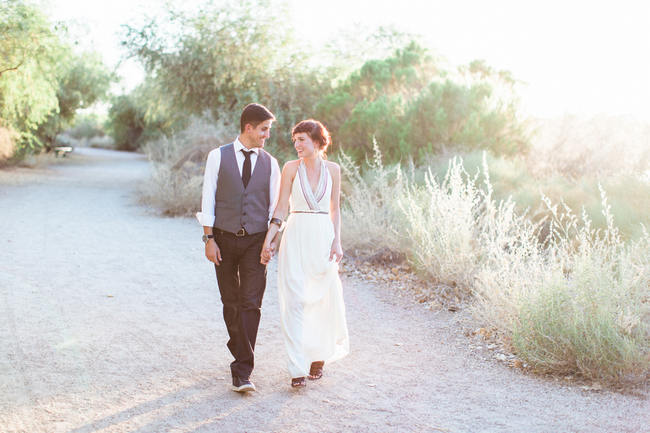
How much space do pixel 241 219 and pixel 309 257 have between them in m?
0.62

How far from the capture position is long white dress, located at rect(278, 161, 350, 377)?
4.46m

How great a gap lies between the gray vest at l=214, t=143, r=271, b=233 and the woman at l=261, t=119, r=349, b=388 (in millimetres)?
236

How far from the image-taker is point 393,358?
5.32 m

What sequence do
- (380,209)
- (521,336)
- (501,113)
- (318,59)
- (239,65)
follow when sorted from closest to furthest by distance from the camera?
1. (521,336)
2. (380,209)
3. (501,113)
4. (239,65)
5. (318,59)

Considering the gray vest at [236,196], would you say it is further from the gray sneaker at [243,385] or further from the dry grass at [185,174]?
the dry grass at [185,174]

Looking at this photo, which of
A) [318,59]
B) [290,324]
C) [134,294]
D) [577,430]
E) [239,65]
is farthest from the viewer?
[318,59]

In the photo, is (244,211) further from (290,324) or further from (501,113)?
(501,113)

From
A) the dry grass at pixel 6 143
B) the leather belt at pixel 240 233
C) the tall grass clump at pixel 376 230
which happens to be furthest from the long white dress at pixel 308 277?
the dry grass at pixel 6 143

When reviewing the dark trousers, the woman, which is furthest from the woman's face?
the dark trousers

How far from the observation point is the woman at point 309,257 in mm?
4453

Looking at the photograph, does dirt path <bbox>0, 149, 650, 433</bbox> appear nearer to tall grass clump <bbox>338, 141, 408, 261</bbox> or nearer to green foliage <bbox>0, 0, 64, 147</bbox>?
tall grass clump <bbox>338, 141, 408, 261</bbox>

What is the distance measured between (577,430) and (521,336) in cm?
127

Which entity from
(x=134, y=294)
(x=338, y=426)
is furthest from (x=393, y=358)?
(x=134, y=294)

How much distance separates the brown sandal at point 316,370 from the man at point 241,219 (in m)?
0.56
